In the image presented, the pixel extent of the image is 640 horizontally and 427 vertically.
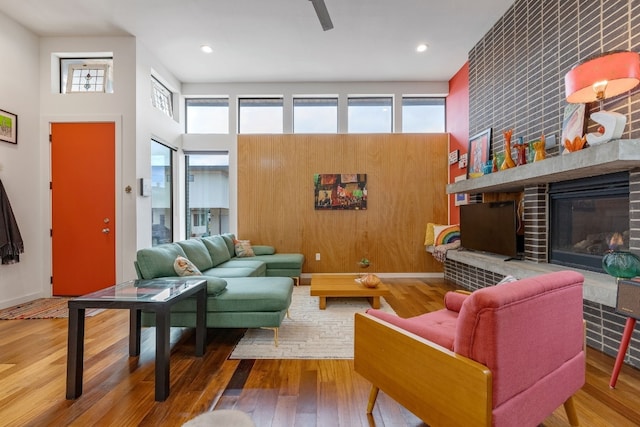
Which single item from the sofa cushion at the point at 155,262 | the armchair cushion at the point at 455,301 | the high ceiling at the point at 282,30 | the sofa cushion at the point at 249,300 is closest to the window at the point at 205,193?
the high ceiling at the point at 282,30

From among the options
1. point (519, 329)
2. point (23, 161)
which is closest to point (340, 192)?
point (519, 329)

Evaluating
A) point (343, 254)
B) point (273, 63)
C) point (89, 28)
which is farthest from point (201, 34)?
point (343, 254)

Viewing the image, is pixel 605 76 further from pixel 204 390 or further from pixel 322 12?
pixel 204 390

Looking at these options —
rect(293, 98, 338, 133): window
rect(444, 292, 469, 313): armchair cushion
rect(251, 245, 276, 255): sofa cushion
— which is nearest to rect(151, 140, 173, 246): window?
rect(251, 245, 276, 255): sofa cushion

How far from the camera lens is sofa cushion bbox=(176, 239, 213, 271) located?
11.2 ft

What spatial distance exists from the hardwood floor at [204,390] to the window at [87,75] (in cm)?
327

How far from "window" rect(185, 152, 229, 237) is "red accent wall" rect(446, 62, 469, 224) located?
13.7ft

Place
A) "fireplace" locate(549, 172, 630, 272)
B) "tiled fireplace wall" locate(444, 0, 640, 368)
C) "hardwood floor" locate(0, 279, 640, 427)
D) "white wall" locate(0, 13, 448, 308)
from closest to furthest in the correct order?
"hardwood floor" locate(0, 279, 640, 427) < "tiled fireplace wall" locate(444, 0, 640, 368) < "fireplace" locate(549, 172, 630, 272) < "white wall" locate(0, 13, 448, 308)

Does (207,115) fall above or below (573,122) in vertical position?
above

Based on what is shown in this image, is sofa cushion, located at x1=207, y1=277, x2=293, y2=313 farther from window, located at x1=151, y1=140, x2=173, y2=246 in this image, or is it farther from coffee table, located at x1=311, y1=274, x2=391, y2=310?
window, located at x1=151, y1=140, x2=173, y2=246

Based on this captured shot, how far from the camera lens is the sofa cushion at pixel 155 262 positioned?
256cm

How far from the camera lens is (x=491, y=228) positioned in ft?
11.5

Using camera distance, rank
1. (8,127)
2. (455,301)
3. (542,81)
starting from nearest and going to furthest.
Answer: (455,301), (542,81), (8,127)

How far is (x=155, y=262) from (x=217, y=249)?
1531mm
